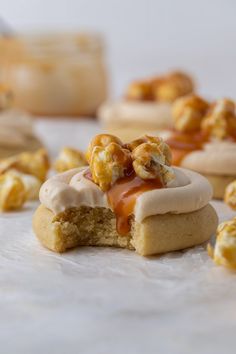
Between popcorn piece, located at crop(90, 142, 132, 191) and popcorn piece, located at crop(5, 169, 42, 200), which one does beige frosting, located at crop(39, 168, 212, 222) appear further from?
popcorn piece, located at crop(5, 169, 42, 200)

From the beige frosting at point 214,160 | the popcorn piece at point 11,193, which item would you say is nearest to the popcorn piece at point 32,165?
the popcorn piece at point 11,193

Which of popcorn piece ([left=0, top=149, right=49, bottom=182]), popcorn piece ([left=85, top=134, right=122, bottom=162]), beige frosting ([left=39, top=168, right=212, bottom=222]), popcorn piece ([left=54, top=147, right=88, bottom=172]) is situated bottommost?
popcorn piece ([left=0, top=149, right=49, bottom=182])

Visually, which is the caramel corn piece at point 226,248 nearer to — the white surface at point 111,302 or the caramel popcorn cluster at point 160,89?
the white surface at point 111,302

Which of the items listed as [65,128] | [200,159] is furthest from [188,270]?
[65,128]

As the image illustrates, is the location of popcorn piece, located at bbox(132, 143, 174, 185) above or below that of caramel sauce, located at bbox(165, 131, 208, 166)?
above

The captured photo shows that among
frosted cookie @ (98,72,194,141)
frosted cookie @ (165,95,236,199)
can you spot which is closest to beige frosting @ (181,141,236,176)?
frosted cookie @ (165,95,236,199)

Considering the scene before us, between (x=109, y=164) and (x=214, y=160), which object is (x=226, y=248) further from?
(x=214, y=160)

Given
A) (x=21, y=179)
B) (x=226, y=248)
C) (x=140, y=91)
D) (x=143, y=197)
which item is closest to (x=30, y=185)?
(x=21, y=179)
